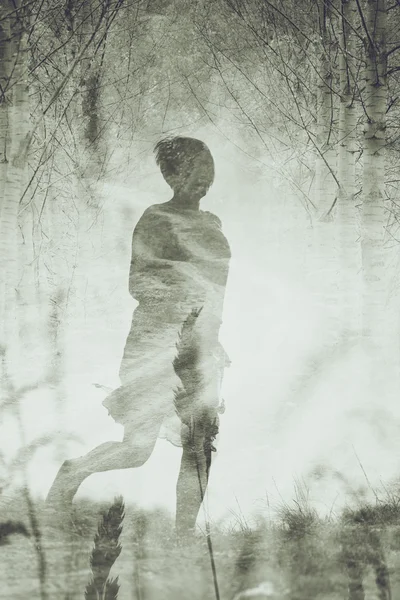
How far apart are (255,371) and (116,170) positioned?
141 inches

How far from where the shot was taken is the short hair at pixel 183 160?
2.87 m

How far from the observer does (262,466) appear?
3311mm

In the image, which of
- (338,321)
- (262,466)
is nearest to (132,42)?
(338,321)

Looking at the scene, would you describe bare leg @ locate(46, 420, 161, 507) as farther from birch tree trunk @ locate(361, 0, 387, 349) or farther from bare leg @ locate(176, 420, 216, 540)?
birch tree trunk @ locate(361, 0, 387, 349)

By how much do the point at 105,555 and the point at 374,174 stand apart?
324 cm

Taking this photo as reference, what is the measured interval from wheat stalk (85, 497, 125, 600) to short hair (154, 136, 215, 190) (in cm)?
162

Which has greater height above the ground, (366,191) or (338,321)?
(366,191)

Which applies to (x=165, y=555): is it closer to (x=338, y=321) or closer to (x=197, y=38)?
(x=338, y=321)

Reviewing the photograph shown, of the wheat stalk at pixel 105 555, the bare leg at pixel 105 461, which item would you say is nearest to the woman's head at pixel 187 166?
the bare leg at pixel 105 461

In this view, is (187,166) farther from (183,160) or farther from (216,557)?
(216,557)

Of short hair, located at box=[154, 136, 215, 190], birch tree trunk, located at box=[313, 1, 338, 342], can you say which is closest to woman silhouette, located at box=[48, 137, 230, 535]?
short hair, located at box=[154, 136, 215, 190]

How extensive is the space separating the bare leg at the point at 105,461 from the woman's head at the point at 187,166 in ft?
3.77

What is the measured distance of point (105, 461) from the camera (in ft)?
8.79

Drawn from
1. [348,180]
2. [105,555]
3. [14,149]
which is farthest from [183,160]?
[348,180]
